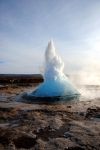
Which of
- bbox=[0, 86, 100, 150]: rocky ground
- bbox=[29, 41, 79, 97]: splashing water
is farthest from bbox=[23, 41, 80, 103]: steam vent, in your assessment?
bbox=[0, 86, 100, 150]: rocky ground

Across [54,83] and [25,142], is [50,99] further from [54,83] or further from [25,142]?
[25,142]

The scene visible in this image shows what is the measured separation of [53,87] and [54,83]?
434 mm

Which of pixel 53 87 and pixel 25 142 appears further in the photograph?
pixel 53 87

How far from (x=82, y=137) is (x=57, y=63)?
11570mm

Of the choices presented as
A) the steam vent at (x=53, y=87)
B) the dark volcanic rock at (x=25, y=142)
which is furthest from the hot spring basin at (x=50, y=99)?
the dark volcanic rock at (x=25, y=142)

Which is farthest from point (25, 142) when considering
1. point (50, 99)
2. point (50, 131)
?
point (50, 99)

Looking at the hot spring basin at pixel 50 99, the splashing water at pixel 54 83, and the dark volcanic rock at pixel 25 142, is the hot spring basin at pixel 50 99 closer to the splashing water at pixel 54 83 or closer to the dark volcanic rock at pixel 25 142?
the splashing water at pixel 54 83

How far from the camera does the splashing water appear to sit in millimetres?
18000

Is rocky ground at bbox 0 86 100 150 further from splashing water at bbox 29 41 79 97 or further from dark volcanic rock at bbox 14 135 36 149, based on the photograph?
splashing water at bbox 29 41 79 97

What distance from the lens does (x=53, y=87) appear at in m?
18.4

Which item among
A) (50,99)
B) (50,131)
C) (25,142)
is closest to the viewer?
(25,142)

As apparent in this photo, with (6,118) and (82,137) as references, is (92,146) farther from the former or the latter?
(6,118)

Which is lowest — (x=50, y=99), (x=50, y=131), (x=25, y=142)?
(x=25, y=142)

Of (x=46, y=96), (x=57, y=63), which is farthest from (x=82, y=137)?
(x=57, y=63)
